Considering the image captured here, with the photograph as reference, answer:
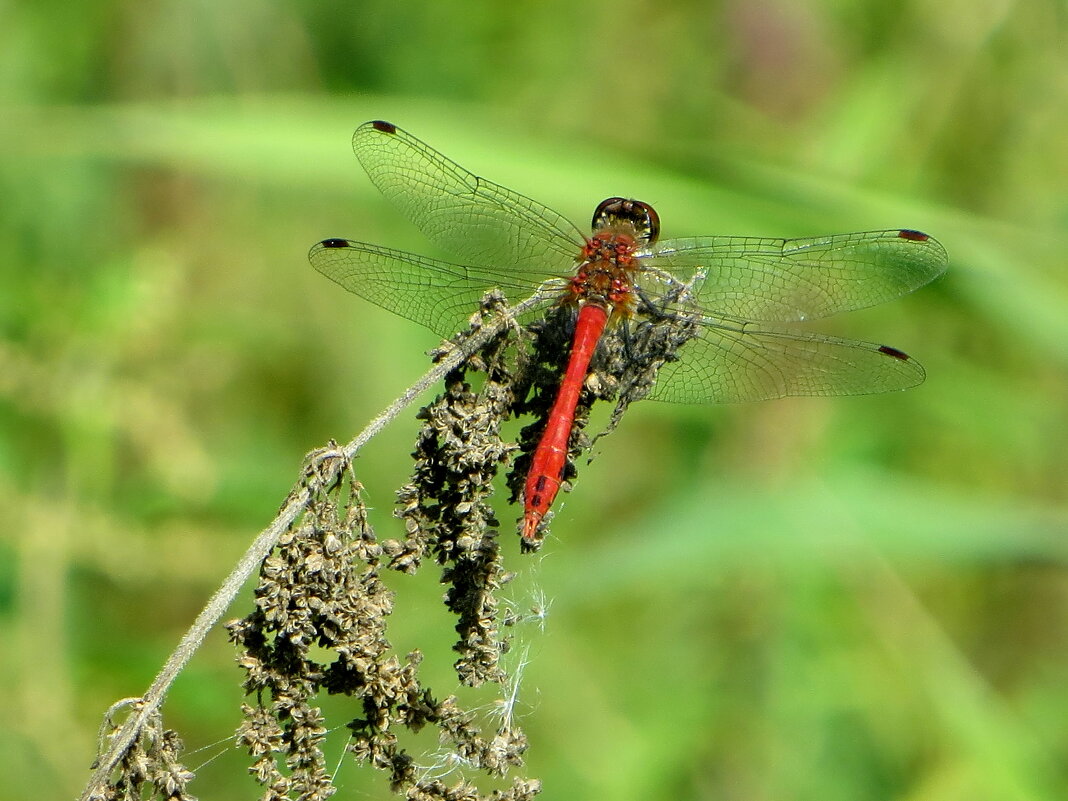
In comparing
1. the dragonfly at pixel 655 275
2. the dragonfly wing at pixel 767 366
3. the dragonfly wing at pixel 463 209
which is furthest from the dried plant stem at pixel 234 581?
the dragonfly wing at pixel 463 209

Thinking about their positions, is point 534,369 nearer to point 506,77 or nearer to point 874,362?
point 874,362

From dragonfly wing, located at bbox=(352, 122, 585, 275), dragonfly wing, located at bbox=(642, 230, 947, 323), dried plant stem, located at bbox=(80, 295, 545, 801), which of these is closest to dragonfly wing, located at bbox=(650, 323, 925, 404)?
dragonfly wing, located at bbox=(642, 230, 947, 323)

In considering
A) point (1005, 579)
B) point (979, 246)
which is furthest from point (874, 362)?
point (1005, 579)

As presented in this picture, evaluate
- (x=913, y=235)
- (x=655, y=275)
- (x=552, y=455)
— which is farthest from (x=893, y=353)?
(x=552, y=455)

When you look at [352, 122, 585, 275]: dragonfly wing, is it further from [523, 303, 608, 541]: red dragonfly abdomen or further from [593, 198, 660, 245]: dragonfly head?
[523, 303, 608, 541]: red dragonfly abdomen

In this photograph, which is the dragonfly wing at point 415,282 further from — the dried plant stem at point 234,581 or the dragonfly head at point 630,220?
the dried plant stem at point 234,581

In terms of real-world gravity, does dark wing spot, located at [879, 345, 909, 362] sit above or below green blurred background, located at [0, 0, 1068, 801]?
below

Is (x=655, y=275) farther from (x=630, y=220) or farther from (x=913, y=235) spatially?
(x=913, y=235)
